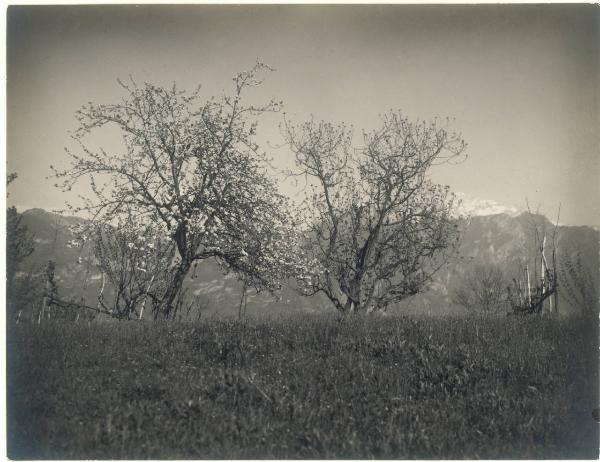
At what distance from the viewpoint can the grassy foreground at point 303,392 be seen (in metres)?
5.27

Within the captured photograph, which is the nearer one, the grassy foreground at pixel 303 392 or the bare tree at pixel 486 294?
the grassy foreground at pixel 303 392

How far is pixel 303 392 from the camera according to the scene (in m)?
6.47

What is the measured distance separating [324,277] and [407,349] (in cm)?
995

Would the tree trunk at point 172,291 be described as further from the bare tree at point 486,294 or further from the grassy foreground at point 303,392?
the bare tree at point 486,294

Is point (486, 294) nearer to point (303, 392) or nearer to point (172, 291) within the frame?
point (172, 291)

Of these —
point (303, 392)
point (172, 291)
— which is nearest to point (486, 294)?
point (172, 291)

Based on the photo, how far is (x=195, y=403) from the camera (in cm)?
598

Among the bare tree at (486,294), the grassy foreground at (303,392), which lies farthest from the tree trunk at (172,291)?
the bare tree at (486,294)

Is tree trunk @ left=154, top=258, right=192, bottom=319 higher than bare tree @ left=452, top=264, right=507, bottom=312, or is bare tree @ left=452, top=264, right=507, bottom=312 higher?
tree trunk @ left=154, top=258, right=192, bottom=319

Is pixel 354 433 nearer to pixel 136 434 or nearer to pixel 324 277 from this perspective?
pixel 136 434

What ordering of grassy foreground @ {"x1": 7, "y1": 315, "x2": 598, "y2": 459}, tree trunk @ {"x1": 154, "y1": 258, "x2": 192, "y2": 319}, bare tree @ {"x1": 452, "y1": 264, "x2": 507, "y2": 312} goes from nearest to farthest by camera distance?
grassy foreground @ {"x1": 7, "y1": 315, "x2": 598, "y2": 459} → tree trunk @ {"x1": 154, "y1": 258, "x2": 192, "y2": 319} → bare tree @ {"x1": 452, "y1": 264, "x2": 507, "y2": 312}

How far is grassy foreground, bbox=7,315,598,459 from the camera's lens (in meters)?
5.27

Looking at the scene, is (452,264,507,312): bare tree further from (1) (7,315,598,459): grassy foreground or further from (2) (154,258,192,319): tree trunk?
(1) (7,315,598,459): grassy foreground

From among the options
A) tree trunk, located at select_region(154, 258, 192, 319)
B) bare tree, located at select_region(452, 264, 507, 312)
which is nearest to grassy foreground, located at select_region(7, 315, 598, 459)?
tree trunk, located at select_region(154, 258, 192, 319)
